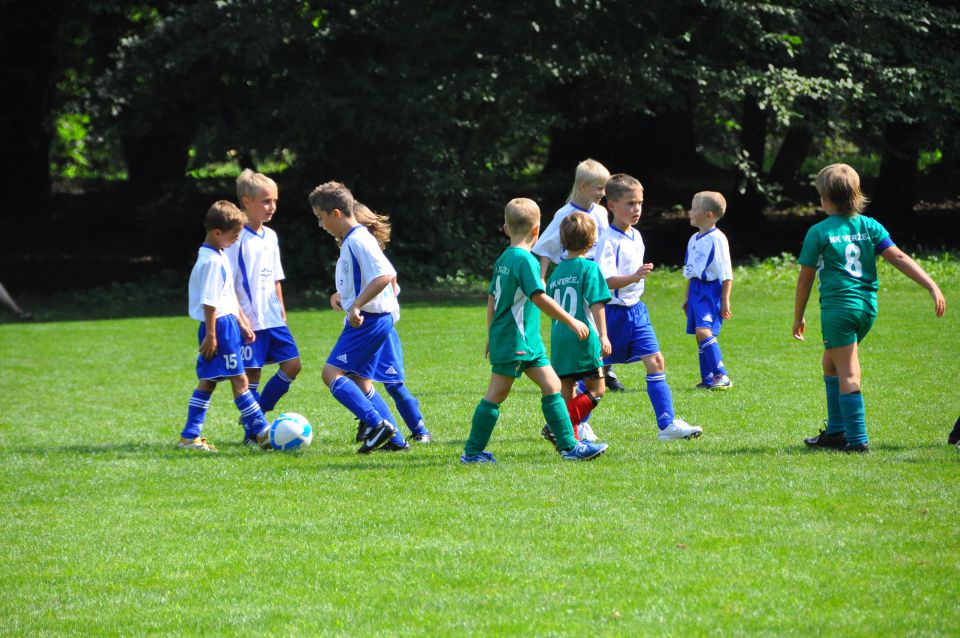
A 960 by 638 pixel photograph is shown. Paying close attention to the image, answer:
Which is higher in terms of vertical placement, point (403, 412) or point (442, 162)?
point (442, 162)

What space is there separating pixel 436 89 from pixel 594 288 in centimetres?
1518

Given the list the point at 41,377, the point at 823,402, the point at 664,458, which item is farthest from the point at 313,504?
the point at 41,377

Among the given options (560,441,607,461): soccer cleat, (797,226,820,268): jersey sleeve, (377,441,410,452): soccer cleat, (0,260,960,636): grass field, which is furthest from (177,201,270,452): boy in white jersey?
(797,226,820,268): jersey sleeve

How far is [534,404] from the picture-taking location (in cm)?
1003

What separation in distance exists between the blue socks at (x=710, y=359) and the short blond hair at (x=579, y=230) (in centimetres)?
353

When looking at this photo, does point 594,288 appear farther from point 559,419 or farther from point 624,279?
point 559,419

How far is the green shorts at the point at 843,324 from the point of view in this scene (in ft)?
23.3

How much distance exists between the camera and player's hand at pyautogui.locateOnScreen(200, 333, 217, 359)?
8.02m

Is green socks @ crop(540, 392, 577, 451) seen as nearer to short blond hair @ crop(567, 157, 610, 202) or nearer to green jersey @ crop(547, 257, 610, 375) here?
green jersey @ crop(547, 257, 610, 375)

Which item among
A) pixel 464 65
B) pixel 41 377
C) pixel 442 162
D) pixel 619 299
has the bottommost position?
pixel 41 377

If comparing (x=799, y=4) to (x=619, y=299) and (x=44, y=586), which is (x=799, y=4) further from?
(x=44, y=586)

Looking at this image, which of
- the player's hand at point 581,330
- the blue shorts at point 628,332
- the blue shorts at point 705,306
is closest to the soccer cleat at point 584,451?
the player's hand at point 581,330

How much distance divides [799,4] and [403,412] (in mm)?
16820

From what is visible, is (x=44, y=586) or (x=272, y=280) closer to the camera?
(x=44, y=586)
